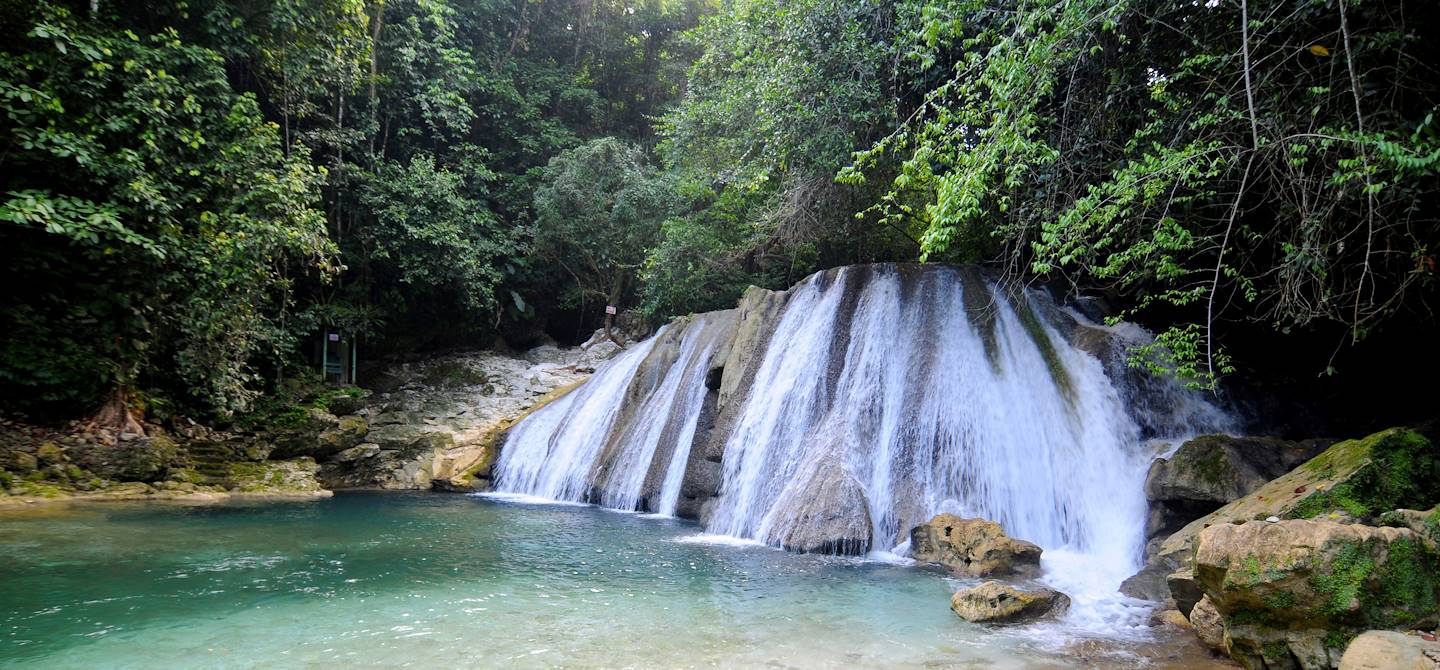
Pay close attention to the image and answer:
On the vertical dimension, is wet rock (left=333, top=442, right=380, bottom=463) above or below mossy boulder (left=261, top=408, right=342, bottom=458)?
below

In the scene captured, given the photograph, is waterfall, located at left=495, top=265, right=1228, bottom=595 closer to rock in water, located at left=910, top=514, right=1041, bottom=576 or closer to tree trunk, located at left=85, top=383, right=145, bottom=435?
rock in water, located at left=910, top=514, right=1041, bottom=576

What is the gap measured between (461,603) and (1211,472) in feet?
23.5

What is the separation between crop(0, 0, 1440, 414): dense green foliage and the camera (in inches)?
233

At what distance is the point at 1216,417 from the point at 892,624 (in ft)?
20.4

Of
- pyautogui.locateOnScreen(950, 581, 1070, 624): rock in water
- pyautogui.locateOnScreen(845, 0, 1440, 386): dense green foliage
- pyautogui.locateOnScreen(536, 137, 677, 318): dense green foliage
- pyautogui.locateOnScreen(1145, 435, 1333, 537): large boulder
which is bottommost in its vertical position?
pyautogui.locateOnScreen(950, 581, 1070, 624): rock in water

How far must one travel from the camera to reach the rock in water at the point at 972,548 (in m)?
7.43

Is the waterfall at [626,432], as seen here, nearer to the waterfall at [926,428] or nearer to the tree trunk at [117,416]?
the waterfall at [926,428]

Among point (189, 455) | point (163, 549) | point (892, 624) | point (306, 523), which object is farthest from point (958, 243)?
point (189, 455)

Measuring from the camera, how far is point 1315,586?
4.25 m

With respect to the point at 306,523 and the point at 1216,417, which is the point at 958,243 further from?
the point at 306,523

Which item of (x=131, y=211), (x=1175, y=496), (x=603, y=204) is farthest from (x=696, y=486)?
(x=603, y=204)

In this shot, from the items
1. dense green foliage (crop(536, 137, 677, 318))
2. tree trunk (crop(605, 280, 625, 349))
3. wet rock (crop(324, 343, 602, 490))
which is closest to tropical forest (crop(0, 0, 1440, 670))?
wet rock (crop(324, 343, 602, 490))

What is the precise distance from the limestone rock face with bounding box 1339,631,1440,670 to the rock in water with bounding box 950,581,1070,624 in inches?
82.1

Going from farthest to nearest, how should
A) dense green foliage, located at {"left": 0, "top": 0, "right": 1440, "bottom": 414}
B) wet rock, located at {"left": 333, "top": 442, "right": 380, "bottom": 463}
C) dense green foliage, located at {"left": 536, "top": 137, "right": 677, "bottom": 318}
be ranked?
1. dense green foliage, located at {"left": 536, "top": 137, "right": 677, "bottom": 318}
2. wet rock, located at {"left": 333, "top": 442, "right": 380, "bottom": 463}
3. dense green foliage, located at {"left": 0, "top": 0, "right": 1440, "bottom": 414}
